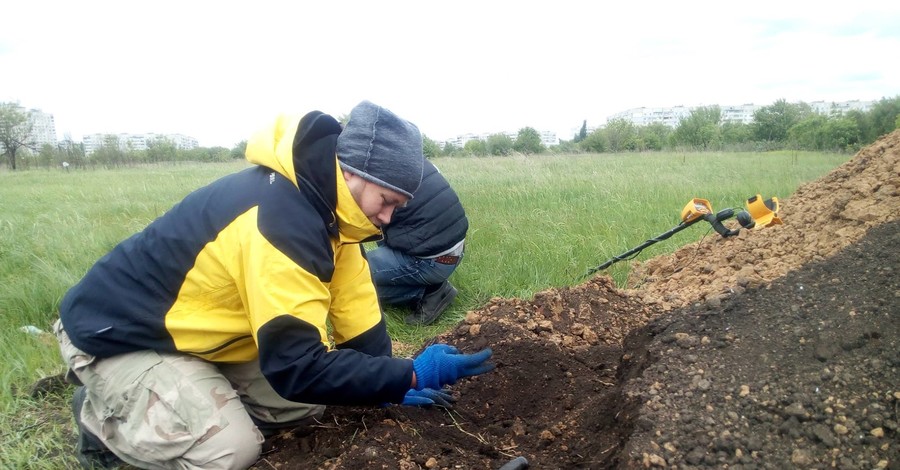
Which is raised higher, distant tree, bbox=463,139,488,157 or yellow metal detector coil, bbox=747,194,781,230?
distant tree, bbox=463,139,488,157

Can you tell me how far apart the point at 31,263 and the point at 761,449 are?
4.91 metres

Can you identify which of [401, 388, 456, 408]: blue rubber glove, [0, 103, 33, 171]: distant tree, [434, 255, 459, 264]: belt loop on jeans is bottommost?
[401, 388, 456, 408]: blue rubber glove

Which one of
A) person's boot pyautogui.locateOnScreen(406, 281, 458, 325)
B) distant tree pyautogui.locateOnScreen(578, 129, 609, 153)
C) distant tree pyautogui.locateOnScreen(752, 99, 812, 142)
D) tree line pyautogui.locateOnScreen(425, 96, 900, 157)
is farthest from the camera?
distant tree pyautogui.locateOnScreen(578, 129, 609, 153)

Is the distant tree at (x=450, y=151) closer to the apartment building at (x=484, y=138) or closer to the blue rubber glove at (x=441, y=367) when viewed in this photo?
the apartment building at (x=484, y=138)

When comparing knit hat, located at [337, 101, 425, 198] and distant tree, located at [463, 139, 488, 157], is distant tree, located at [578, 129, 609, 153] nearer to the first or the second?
distant tree, located at [463, 139, 488, 157]

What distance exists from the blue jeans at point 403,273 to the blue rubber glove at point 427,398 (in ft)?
4.92

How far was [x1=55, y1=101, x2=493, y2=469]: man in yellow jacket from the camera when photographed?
184 centimetres

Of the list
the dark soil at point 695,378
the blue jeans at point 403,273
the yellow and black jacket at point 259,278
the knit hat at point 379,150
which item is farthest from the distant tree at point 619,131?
the yellow and black jacket at point 259,278

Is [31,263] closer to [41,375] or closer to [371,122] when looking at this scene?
[41,375]

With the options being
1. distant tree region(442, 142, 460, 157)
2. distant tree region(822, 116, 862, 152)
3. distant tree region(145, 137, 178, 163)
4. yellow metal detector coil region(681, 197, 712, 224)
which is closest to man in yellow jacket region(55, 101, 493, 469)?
yellow metal detector coil region(681, 197, 712, 224)

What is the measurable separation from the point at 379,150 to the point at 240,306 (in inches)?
28.8

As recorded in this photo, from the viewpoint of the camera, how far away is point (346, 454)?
198 cm

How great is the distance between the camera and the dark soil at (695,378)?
1.50 metres

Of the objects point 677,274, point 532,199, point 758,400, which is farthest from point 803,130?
point 758,400
